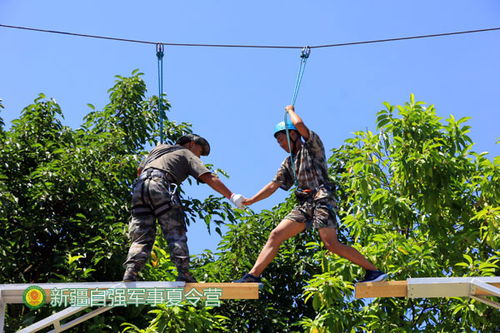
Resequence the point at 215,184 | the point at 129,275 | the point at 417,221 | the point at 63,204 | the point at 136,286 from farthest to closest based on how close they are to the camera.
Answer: the point at 63,204 < the point at 417,221 < the point at 215,184 < the point at 129,275 < the point at 136,286

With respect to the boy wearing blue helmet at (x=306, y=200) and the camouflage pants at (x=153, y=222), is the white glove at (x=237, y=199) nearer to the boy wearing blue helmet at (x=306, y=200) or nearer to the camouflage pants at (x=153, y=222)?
the boy wearing blue helmet at (x=306, y=200)

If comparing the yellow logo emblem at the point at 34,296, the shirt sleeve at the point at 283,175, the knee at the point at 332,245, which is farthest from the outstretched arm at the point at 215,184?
Result: the yellow logo emblem at the point at 34,296

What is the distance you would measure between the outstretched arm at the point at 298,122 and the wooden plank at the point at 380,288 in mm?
1426

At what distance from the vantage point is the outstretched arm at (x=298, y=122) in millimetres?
6930

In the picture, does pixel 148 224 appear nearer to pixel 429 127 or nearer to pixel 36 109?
pixel 429 127

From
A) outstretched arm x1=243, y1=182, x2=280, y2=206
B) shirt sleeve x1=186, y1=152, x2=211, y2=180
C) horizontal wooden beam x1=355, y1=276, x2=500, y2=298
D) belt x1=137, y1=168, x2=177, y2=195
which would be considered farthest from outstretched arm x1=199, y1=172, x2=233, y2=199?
horizontal wooden beam x1=355, y1=276, x2=500, y2=298

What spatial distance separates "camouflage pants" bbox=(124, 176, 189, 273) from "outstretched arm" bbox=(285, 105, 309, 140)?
49.3 inches

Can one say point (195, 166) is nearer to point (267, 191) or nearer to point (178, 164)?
point (178, 164)

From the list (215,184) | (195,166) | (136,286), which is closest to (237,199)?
(215,184)

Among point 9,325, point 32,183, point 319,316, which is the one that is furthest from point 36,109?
point 319,316

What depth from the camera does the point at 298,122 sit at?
6.92m

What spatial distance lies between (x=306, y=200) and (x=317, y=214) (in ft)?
0.74

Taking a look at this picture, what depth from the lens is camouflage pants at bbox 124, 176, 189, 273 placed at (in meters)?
6.88

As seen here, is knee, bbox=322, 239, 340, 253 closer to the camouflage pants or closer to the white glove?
the white glove
